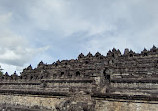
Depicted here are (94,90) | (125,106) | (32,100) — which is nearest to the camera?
(125,106)

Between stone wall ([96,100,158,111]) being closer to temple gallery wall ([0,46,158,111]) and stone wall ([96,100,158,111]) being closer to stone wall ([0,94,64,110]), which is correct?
temple gallery wall ([0,46,158,111])

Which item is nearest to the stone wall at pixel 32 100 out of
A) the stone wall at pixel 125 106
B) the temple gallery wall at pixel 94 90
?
the temple gallery wall at pixel 94 90

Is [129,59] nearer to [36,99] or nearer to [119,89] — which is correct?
[119,89]

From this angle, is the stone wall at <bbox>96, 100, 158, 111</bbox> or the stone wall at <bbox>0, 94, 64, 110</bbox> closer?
the stone wall at <bbox>96, 100, 158, 111</bbox>

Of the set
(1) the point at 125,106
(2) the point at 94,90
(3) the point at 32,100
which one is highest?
(2) the point at 94,90

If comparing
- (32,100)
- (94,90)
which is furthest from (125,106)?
(32,100)

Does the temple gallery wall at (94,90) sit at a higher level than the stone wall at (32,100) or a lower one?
higher

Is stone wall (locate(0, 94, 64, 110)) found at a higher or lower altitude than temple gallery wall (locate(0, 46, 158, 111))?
lower

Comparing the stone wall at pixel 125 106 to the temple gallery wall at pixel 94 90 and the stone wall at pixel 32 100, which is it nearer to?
the temple gallery wall at pixel 94 90

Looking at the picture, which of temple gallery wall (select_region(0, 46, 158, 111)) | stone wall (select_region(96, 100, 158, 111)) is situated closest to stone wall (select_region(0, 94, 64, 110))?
temple gallery wall (select_region(0, 46, 158, 111))

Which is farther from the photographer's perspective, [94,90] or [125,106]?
[94,90]

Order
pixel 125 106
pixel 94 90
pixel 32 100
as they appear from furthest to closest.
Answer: pixel 32 100 → pixel 94 90 → pixel 125 106

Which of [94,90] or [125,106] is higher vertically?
[94,90]

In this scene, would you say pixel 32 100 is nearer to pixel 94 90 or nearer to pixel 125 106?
pixel 94 90
